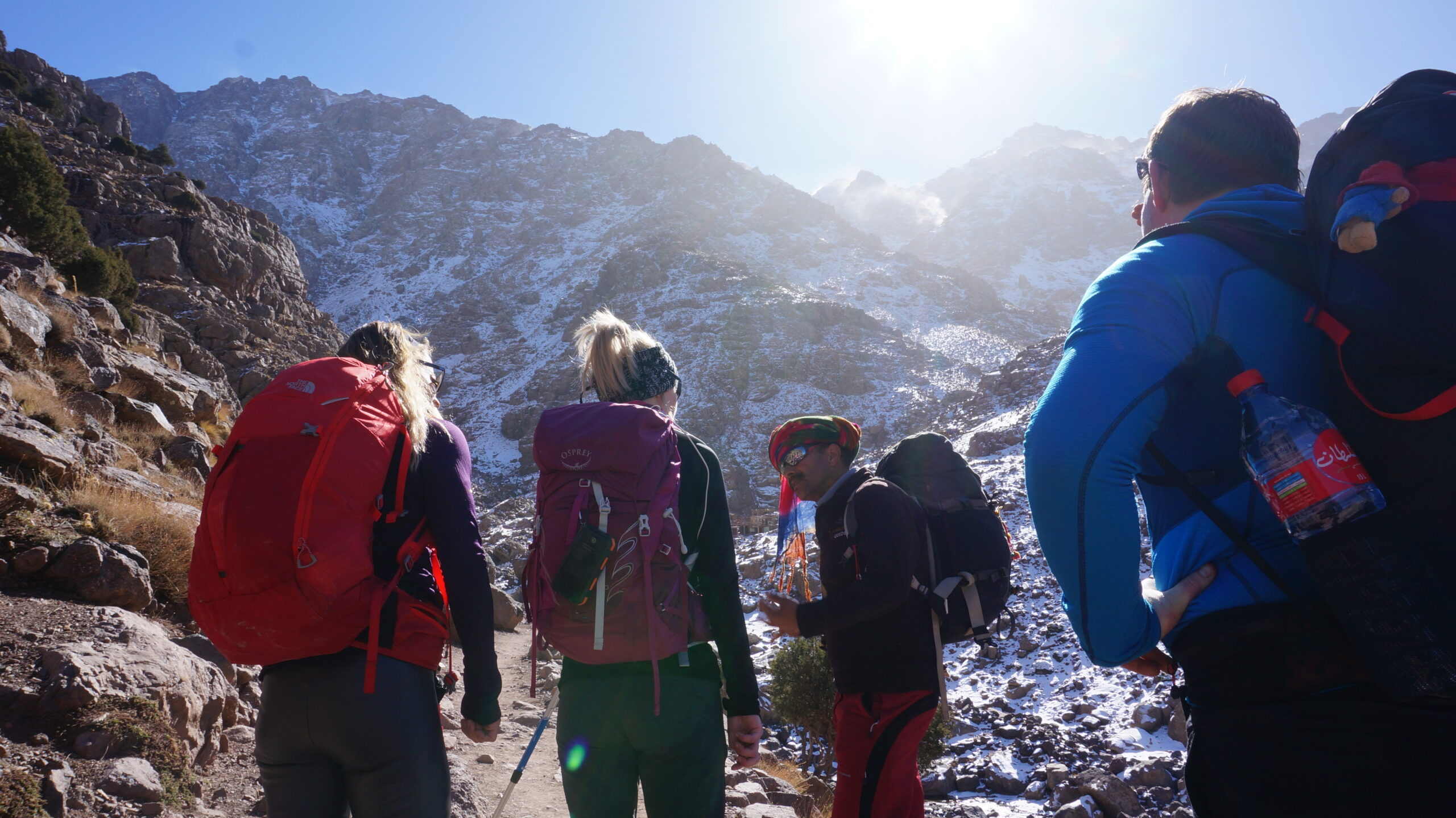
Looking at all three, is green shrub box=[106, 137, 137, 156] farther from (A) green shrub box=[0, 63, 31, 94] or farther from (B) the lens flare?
(B) the lens flare

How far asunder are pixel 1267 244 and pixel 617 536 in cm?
158

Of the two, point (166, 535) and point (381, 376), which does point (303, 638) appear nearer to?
point (381, 376)

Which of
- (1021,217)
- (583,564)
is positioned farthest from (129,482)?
(1021,217)

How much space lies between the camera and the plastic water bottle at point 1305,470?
0.90m

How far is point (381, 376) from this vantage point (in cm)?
198

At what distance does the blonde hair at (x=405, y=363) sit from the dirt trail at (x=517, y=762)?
1.90 meters

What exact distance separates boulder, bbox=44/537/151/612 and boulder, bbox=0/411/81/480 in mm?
1108

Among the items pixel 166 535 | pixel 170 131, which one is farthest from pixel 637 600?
pixel 170 131

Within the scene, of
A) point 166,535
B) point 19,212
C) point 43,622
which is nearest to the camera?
point 43,622

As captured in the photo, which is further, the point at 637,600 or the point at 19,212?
the point at 19,212

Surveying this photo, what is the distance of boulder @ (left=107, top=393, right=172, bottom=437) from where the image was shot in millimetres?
7320

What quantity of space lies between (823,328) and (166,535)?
55927mm

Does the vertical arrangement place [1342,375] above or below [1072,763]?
above

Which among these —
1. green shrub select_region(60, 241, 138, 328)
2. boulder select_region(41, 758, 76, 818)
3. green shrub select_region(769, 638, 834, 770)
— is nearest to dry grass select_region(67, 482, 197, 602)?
boulder select_region(41, 758, 76, 818)
